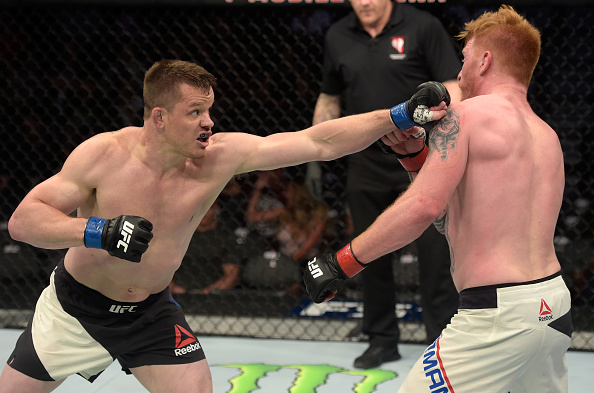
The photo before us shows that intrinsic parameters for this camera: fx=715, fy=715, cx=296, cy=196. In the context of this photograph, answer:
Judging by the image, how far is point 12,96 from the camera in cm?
416

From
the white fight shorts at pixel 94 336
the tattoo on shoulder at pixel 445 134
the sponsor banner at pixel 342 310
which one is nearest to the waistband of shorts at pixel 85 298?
the white fight shorts at pixel 94 336

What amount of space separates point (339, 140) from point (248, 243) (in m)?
1.99

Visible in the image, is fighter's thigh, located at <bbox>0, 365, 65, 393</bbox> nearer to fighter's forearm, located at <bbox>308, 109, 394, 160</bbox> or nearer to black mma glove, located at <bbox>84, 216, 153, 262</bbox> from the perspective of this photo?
black mma glove, located at <bbox>84, 216, 153, 262</bbox>

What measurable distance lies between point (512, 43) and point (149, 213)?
3.44 ft

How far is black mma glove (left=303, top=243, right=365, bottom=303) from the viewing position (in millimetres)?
1597

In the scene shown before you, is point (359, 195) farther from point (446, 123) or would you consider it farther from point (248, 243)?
point (446, 123)

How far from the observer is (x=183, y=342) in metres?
2.00

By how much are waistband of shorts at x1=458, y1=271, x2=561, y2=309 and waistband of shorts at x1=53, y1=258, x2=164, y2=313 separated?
933 millimetres

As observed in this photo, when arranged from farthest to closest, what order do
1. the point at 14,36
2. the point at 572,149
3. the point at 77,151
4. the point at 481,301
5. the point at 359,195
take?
1. the point at 14,36
2. the point at 572,149
3. the point at 359,195
4. the point at 77,151
5. the point at 481,301

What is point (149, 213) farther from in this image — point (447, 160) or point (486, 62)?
point (486, 62)

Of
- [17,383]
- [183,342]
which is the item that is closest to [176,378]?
[183,342]

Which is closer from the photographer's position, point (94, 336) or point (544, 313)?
point (544, 313)

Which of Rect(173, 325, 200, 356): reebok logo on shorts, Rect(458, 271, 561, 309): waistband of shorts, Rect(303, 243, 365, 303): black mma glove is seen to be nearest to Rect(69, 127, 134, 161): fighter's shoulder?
Rect(173, 325, 200, 356): reebok logo on shorts

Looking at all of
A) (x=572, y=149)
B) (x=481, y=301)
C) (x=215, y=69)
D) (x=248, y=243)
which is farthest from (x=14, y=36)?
(x=481, y=301)
